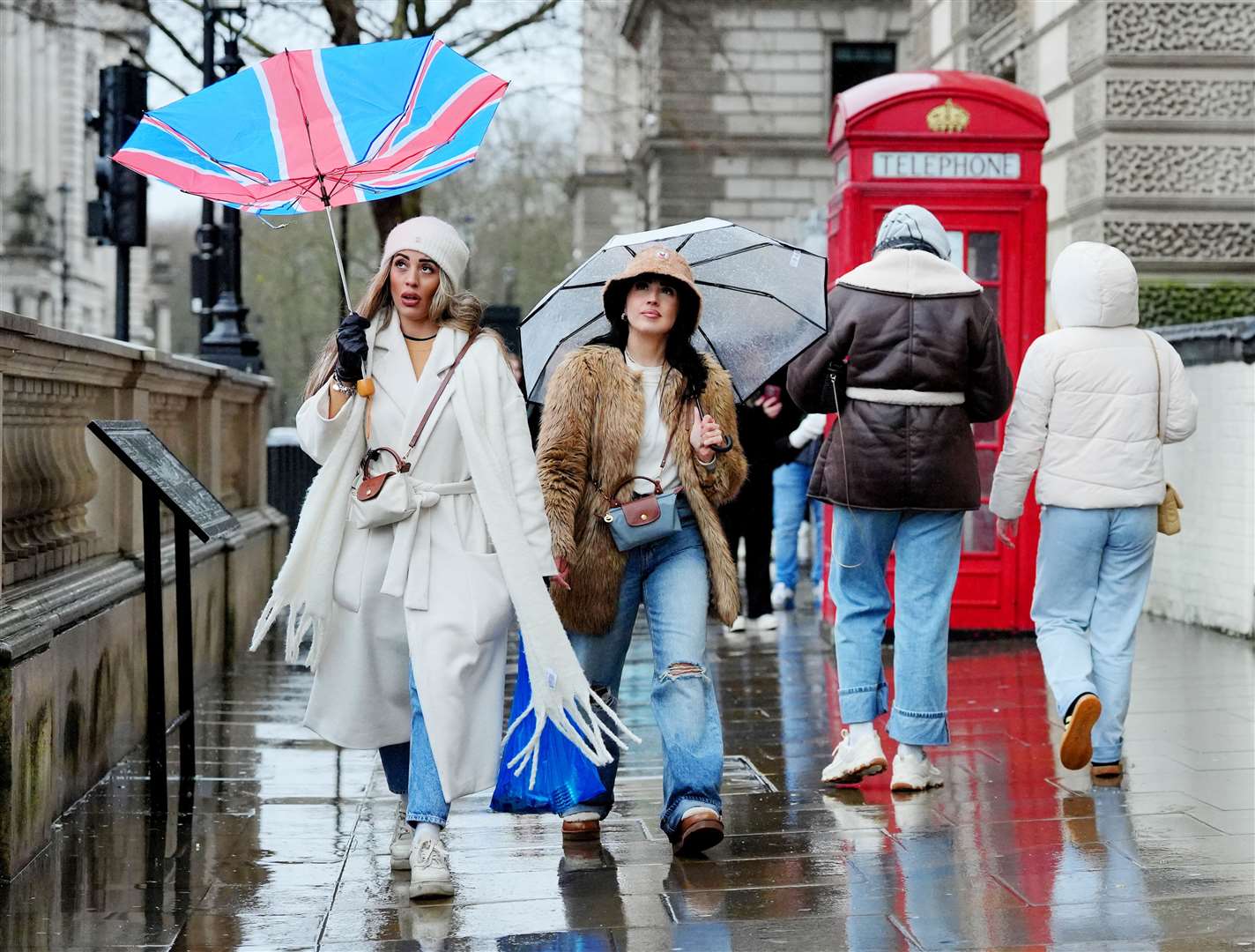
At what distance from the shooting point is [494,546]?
5.00 metres

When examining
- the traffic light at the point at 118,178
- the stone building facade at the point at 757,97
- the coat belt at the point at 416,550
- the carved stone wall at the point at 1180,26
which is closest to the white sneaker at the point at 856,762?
the coat belt at the point at 416,550

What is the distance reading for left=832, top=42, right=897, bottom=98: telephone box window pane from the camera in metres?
34.2

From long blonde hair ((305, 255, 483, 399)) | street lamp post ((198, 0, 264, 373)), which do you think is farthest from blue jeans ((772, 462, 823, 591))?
long blonde hair ((305, 255, 483, 399))

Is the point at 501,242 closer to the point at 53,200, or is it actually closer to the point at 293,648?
the point at 53,200

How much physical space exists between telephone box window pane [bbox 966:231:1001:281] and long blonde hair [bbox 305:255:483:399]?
5.00 metres

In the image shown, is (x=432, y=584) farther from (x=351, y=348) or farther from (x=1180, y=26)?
(x=1180, y=26)

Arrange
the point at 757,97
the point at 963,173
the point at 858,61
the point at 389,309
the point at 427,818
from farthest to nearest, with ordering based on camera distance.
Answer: the point at 858,61 → the point at 757,97 → the point at 963,173 → the point at 389,309 → the point at 427,818

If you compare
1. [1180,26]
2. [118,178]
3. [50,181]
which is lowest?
[118,178]

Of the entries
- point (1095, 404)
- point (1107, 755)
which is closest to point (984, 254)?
point (1095, 404)

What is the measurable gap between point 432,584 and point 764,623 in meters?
6.30

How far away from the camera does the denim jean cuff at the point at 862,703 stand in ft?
21.4

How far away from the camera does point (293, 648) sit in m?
5.18

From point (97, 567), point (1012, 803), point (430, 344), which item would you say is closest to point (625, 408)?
point (430, 344)

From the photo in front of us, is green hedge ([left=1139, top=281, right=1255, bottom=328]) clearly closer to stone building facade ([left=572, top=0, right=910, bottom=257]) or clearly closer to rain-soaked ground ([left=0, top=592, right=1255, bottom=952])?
rain-soaked ground ([left=0, top=592, right=1255, bottom=952])
